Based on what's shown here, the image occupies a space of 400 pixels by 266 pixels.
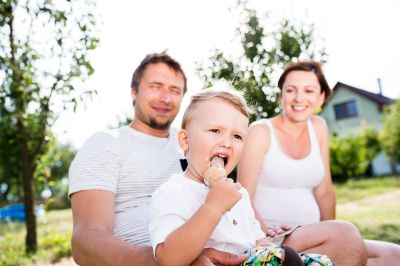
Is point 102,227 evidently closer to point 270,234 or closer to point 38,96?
point 270,234

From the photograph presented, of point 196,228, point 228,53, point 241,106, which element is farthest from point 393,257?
point 228,53

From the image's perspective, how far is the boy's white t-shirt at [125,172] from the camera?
8.54ft

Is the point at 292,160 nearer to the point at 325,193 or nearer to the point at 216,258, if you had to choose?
the point at 325,193

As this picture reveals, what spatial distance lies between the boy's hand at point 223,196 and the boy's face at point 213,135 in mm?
332

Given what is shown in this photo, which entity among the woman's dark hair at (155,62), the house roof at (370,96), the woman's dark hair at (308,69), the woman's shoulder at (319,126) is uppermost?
the house roof at (370,96)

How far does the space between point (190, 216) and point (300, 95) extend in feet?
6.71

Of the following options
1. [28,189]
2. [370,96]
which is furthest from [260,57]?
[370,96]

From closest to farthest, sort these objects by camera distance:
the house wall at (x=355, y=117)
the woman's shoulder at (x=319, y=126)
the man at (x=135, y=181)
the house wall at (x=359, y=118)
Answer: the man at (x=135, y=181)
the woman's shoulder at (x=319, y=126)
the house wall at (x=359, y=118)
the house wall at (x=355, y=117)

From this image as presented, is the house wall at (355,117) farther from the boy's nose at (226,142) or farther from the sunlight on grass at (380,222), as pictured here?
the boy's nose at (226,142)

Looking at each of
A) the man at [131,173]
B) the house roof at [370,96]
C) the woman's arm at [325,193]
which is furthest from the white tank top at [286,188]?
the house roof at [370,96]

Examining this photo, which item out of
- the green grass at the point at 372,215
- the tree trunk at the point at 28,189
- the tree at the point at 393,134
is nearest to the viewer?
the green grass at the point at 372,215

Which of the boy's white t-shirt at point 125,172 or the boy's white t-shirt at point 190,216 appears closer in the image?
the boy's white t-shirt at point 190,216

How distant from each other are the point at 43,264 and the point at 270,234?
5165 mm

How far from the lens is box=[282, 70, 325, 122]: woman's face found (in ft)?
11.6
